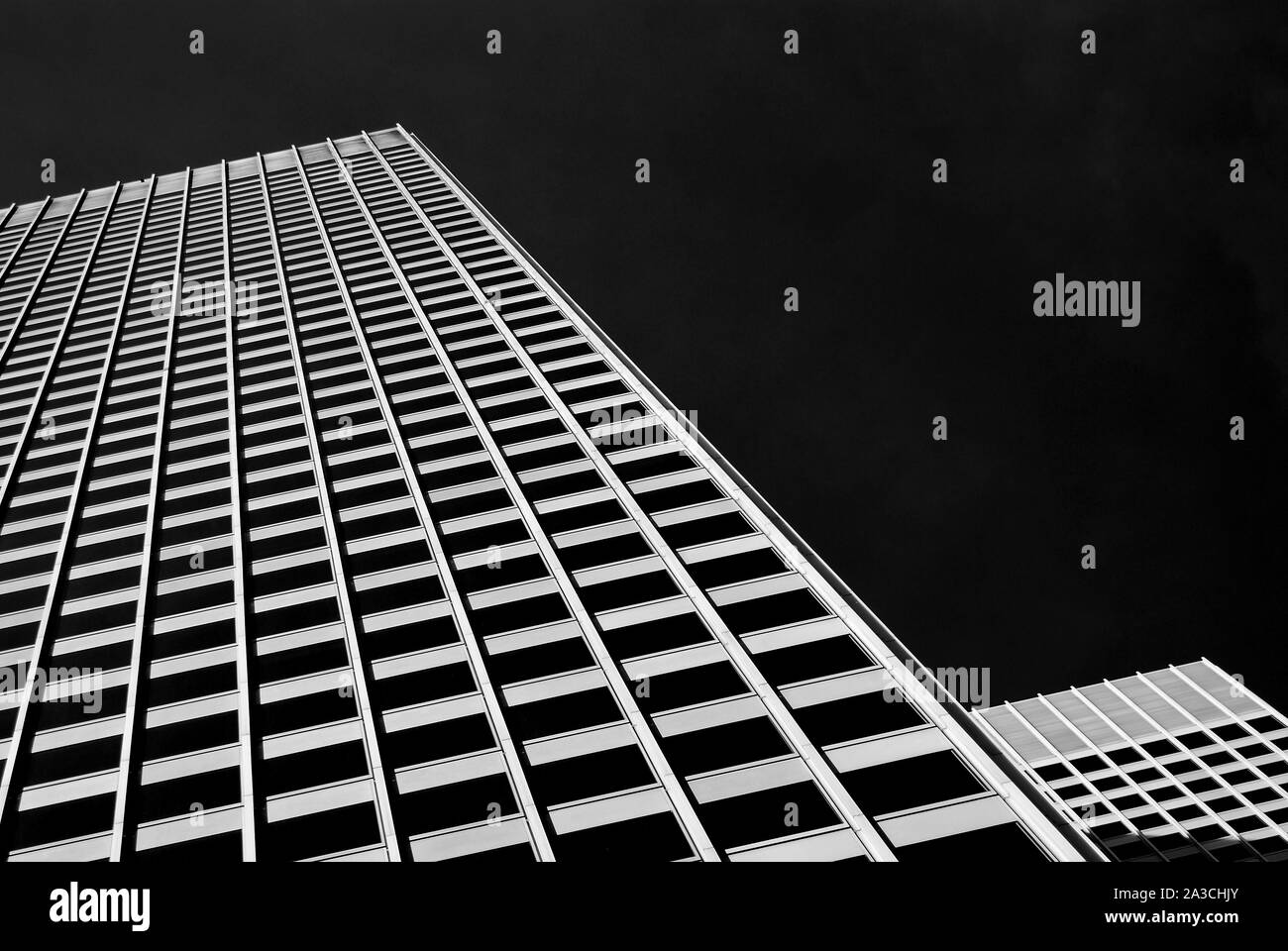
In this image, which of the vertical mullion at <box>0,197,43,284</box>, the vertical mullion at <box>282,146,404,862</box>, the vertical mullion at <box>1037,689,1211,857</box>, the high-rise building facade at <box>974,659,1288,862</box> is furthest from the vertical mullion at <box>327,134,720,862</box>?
the vertical mullion at <box>1037,689,1211,857</box>

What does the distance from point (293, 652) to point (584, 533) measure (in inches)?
494

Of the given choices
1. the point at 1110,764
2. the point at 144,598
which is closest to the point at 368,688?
the point at 144,598

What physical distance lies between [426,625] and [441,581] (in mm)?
3295

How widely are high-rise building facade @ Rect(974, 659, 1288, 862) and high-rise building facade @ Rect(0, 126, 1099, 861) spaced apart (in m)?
59.9

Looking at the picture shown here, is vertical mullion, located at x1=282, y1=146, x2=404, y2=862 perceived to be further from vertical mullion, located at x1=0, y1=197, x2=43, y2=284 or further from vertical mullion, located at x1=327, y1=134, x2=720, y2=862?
vertical mullion, located at x1=0, y1=197, x2=43, y2=284

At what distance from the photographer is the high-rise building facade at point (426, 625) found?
3522 centimetres

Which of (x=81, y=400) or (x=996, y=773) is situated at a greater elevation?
(x=81, y=400)

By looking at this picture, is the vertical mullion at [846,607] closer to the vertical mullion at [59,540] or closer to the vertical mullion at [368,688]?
the vertical mullion at [368,688]

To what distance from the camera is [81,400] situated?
72.1 metres

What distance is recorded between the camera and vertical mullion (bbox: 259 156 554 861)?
115 feet
